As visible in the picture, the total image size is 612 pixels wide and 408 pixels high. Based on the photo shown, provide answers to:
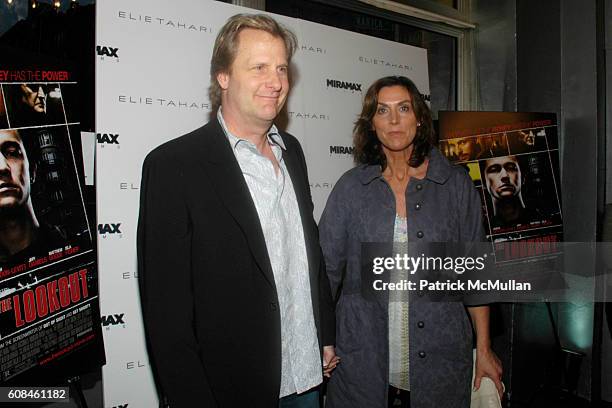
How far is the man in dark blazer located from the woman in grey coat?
11.3 inches

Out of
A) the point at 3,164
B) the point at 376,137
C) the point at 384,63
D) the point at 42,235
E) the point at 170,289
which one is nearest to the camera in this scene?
the point at 170,289

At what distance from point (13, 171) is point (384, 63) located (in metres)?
2.30

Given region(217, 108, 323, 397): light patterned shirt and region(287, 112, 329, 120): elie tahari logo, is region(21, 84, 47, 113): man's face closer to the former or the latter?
region(217, 108, 323, 397): light patterned shirt

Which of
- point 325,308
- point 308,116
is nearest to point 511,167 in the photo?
point 308,116

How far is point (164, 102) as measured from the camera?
221 centimetres

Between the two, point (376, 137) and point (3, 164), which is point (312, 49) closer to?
point (376, 137)

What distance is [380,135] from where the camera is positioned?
210 centimetres

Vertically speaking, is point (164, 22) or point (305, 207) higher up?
point (164, 22)

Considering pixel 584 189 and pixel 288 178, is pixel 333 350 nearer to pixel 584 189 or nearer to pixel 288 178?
pixel 288 178

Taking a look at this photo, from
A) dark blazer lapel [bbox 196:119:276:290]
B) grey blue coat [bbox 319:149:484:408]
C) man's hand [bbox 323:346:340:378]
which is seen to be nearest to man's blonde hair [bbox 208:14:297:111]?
dark blazer lapel [bbox 196:119:276:290]

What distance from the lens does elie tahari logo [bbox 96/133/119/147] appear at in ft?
6.57

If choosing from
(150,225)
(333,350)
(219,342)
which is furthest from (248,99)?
(333,350)

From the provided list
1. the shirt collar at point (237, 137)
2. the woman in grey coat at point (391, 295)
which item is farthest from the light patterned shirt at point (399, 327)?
the shirt collar at point (237, 137)

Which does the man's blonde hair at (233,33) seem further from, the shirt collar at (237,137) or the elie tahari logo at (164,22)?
the elie tahari logo at (164,22)
